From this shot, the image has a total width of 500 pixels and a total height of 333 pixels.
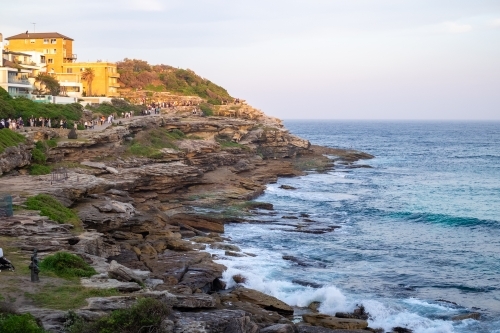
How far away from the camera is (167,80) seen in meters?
102

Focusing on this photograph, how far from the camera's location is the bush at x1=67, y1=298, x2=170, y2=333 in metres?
15.1

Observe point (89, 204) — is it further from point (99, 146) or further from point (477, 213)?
point (477, 213)

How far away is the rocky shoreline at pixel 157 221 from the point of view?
18.6 metres

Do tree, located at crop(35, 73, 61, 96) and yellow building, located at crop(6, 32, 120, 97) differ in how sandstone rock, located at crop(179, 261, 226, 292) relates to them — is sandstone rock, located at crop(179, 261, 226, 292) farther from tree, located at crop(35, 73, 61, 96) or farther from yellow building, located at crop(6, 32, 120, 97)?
yellow building, located at crop(6, 32, 120, 97)

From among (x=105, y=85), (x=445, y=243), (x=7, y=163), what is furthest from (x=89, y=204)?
(x=105, y=85)

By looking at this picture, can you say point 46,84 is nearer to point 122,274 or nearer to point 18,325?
point 122,274

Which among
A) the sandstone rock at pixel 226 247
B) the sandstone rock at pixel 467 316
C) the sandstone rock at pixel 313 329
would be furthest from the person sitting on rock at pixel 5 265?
the sandstone rock at pixel 467 316

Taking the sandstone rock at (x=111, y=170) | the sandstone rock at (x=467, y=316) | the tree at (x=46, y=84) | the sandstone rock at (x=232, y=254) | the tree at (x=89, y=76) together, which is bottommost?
the sandstone rock at (x=467, y=316)

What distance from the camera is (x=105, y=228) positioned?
31.1m

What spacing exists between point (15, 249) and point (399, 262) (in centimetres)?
1956

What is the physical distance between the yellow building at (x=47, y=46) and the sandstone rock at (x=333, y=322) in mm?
68457

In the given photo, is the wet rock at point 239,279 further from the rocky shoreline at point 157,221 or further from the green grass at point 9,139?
the green grass at point 9,139

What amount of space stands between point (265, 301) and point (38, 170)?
1965cm

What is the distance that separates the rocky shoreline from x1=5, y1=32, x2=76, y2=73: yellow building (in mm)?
24437
